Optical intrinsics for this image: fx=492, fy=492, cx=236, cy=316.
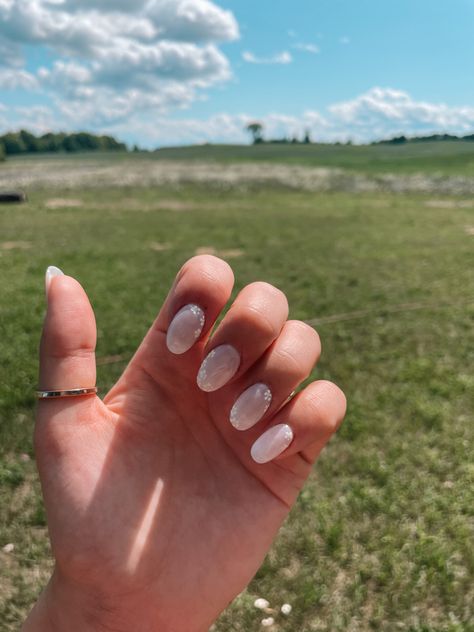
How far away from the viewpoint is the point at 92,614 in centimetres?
161

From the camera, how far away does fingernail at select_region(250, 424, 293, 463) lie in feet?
5.23

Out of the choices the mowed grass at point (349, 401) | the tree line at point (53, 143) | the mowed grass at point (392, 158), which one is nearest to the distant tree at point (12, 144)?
the tree line at point (53, 143)

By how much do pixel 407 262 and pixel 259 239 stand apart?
4.39m

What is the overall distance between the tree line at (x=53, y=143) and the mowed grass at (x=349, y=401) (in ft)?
306

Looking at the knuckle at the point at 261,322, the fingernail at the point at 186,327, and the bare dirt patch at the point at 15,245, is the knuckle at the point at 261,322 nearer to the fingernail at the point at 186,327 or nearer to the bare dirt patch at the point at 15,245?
the fingernail at the point at 186,327

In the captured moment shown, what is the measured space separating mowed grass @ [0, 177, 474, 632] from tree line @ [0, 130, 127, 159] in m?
93.2

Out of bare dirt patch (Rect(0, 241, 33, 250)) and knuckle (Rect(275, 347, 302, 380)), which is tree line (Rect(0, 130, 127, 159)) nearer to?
bare dirt patch (Rect(0, 241, 33, 250))

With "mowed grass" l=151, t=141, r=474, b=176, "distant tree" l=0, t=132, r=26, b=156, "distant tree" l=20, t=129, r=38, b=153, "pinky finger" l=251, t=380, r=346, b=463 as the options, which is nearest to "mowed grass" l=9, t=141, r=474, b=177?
"mowed grass" l=151, t=141, r=474, b=176

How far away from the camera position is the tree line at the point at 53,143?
309 feet

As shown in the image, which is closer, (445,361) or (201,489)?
(201,489)

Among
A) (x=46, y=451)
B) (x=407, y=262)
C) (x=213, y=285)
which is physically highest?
Result: (x=213, y=285)

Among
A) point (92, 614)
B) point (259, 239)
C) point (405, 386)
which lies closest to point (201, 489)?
point (92, 614)

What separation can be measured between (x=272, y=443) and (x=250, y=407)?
0.46 feet

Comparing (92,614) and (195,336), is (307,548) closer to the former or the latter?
(92,614)
